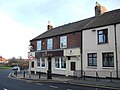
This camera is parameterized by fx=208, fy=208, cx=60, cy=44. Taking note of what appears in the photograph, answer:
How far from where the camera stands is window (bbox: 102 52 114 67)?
23.4 m

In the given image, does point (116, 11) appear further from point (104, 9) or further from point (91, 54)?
point (91, 54)

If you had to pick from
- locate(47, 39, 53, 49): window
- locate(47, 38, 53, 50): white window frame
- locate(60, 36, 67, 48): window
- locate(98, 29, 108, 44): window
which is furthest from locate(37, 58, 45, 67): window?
locate(98, 29, 108, 44): window

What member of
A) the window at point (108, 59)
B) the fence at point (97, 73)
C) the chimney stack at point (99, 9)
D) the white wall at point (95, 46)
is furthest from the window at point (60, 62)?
the chimney stack at point (99, 9)

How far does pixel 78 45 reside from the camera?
91.5 ft

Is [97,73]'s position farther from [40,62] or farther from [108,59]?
[40,62]

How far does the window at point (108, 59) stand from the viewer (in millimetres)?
23372

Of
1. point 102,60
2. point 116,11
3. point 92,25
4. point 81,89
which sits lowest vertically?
point 81,89

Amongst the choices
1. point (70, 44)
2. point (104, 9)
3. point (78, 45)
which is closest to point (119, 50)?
point (78, 45)

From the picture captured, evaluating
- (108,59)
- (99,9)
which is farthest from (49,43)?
(108,59)

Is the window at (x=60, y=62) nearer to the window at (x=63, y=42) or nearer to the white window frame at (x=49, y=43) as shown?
the window at (x=63, y=42)

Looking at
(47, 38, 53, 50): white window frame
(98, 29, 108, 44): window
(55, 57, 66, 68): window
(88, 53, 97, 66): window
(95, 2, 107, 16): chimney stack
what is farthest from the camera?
(47, 38, 53, 50): white window frame

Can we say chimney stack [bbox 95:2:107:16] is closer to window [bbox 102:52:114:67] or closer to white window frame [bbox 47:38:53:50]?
window [bbox 102:52:114:67]

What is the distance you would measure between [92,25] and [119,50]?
5.41 meters

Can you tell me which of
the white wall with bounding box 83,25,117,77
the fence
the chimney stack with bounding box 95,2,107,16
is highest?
the chimney stack with bounding box 95,2,107,16
